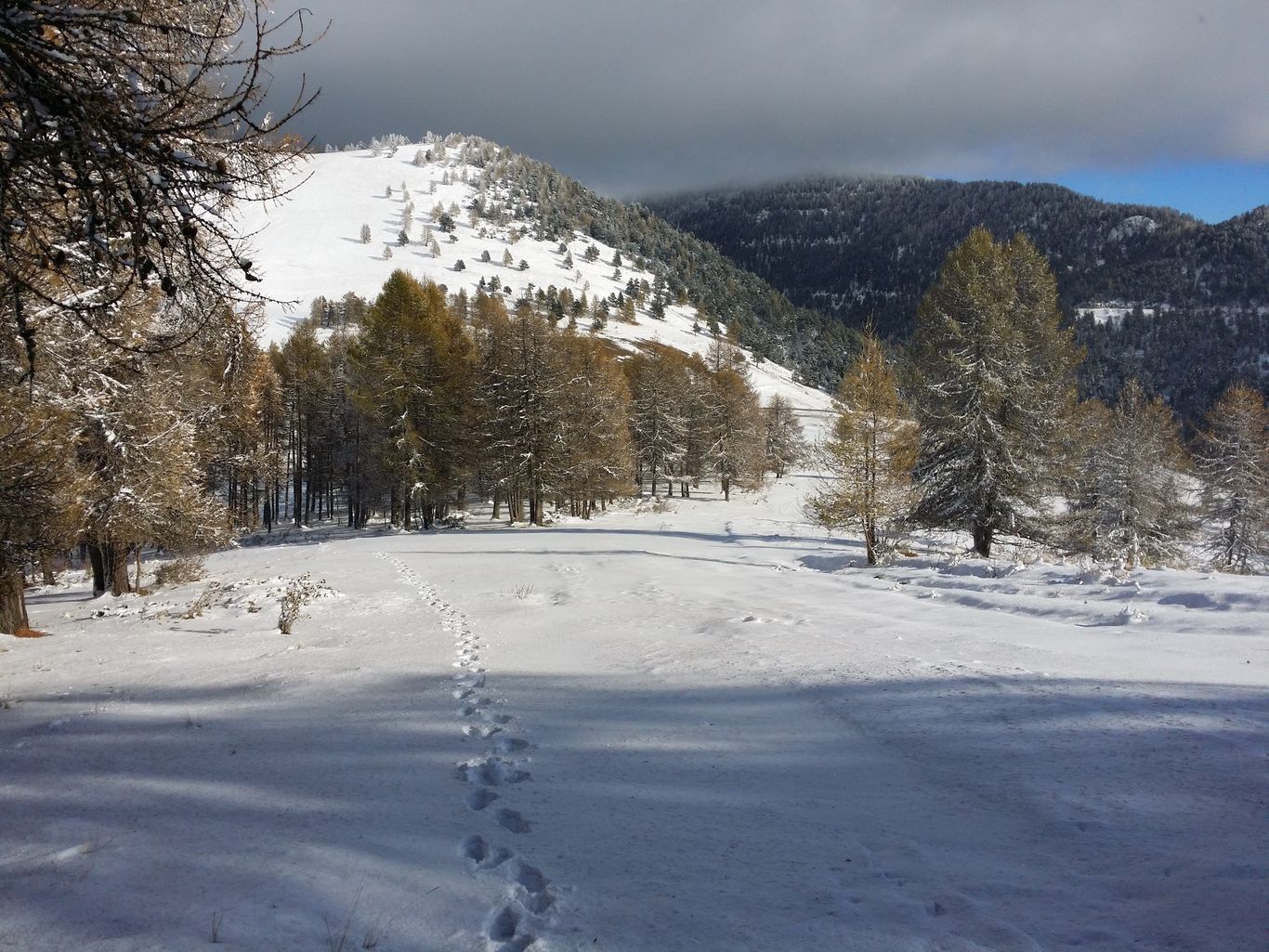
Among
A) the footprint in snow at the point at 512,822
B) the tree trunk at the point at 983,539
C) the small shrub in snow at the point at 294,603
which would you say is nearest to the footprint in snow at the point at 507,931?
the footprint in snow at the point at 512,822

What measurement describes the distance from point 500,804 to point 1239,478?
35.6m

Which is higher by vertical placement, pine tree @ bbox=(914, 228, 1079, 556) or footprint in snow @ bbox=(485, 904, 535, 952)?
pine tree @ bbox=(914, 228, 1079, 556)

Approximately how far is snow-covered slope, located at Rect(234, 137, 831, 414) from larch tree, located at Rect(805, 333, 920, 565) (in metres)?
75.2

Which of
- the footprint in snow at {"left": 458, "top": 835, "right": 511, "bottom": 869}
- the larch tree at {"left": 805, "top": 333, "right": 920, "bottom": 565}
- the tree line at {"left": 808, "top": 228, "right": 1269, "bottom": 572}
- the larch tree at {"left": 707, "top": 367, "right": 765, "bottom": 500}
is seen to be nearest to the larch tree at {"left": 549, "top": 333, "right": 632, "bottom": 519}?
the larch tree at {"left": 707, "top": 367, "right": 765, "bottom": 500}

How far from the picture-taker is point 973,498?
1959 centimetres

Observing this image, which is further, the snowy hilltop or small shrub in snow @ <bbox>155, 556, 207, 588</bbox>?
the snowy hilltop

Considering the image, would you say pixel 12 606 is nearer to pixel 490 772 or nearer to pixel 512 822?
pixel 490 772

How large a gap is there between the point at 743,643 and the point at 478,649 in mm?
3289

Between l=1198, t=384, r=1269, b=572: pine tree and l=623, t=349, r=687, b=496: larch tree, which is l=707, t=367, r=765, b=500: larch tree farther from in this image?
l=1198, t=384, r=1269, b=572: pine tree

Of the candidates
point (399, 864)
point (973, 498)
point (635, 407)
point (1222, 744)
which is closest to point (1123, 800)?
point (1222, 744)

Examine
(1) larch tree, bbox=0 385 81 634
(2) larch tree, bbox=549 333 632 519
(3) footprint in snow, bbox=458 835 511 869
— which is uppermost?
(2) larch tree, bbox=549 333 632 519

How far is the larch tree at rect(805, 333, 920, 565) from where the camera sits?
17750 mm

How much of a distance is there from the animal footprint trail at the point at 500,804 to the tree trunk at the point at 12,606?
24.4 ft

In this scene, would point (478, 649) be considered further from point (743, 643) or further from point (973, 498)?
point (973, 498)
